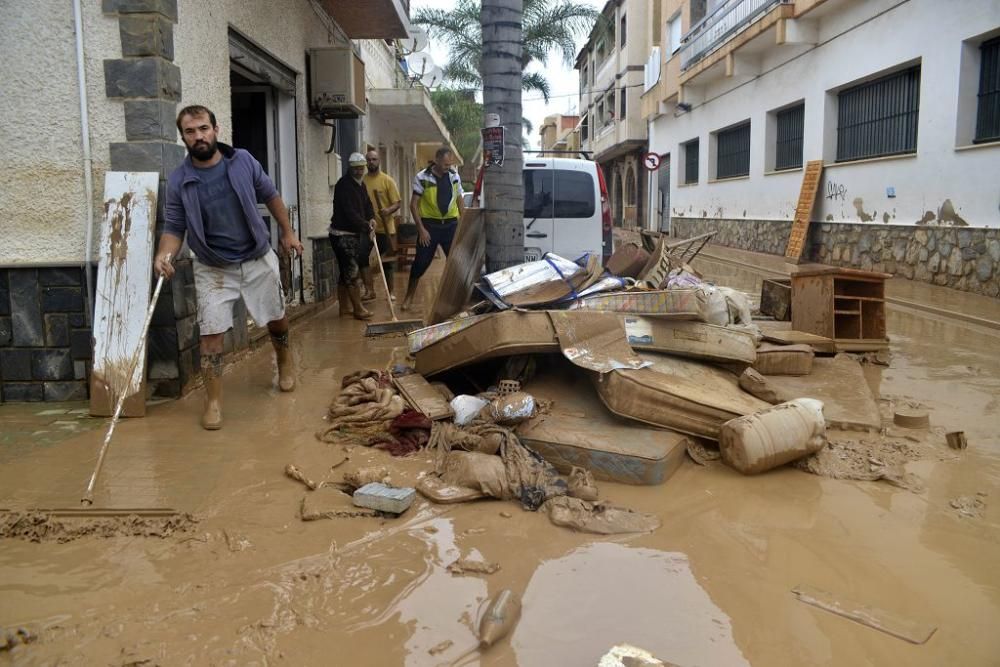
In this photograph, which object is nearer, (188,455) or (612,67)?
(188,455)

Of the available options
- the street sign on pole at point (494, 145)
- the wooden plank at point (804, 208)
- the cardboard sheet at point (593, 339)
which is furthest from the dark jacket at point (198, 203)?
the wooden plank at point (804, 208)

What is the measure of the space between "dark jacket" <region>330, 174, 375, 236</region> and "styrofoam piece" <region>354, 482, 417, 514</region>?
522cm

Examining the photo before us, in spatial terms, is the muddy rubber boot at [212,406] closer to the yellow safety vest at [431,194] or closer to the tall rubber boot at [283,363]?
the tall rubber boot at [283,363]

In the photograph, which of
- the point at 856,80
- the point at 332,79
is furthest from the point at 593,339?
the point at 856,80

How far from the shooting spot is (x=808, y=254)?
16.0 metres

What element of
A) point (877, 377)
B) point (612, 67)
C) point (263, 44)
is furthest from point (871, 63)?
point (612, 67)

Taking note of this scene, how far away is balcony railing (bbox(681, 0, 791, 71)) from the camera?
17.6 meters

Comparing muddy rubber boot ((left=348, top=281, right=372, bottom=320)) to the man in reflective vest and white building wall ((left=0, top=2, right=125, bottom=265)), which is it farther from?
white building wall ((left=0, top=2, right=125, bottom=265))

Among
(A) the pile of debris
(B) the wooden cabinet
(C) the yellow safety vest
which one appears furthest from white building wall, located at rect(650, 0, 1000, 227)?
(A) the pile of debris

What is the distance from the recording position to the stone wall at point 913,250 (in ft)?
33.3

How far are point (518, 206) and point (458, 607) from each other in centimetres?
388

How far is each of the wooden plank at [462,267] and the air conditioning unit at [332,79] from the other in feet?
13.0

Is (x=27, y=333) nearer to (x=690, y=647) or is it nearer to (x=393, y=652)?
(x=393, y=652)

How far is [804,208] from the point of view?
15.8 meters
